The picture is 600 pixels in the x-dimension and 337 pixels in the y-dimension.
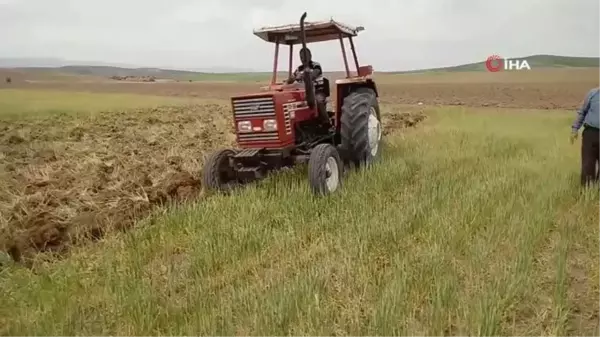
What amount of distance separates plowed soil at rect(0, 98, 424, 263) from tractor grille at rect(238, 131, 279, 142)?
965 millimetres

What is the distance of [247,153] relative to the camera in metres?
5.88

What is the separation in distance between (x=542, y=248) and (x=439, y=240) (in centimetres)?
82

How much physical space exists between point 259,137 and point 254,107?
1.20ft

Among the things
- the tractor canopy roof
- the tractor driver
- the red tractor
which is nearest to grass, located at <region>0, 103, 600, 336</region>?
the red tractor

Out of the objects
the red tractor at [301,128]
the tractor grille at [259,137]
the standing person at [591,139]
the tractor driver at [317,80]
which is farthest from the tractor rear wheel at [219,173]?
the standing person at [591,139]

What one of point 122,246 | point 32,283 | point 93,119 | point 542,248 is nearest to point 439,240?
point 542,248

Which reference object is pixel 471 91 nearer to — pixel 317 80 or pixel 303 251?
pixel 317 80

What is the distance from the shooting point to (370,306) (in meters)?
2.94

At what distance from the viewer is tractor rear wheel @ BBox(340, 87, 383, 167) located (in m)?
6.44

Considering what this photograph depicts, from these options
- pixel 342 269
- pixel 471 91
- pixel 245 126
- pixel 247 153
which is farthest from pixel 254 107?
pixel 471 91

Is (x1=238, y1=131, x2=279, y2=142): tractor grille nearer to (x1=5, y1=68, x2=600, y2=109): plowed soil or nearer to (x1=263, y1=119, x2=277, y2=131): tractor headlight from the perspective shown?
(x1=263, y1=119, x2=277, y2=131): tractor headlight

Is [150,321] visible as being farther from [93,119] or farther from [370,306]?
[93,119]

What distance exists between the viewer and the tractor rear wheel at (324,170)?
5.45 meters

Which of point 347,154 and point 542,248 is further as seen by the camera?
point 347,154
